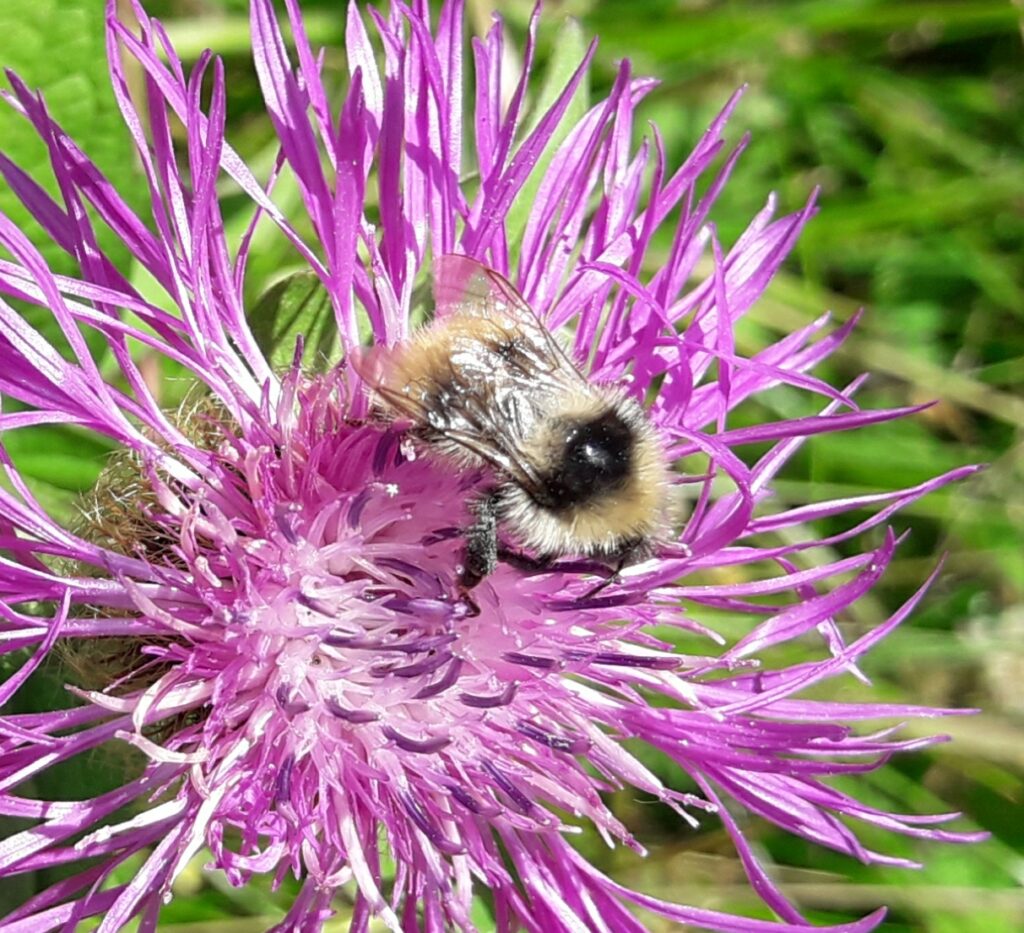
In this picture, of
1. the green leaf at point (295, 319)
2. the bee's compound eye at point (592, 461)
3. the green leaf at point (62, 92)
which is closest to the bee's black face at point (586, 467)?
the bee's compound eye at point (592, 461)

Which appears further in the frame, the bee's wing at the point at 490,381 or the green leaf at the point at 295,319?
the green leaf at the point at 295,319

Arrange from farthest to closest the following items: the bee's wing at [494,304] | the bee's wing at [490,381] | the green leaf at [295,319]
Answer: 1. the green leaf at [295,319]
2. the bee's wing at [494,304]
3. the bee's wing at [490,381]

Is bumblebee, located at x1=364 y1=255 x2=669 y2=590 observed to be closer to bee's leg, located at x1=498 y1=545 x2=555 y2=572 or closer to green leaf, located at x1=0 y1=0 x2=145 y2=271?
bee's leg, located at x1=498 y1=545 x2=555 y2=572

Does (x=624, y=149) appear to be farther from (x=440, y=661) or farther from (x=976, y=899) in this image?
(x=976, y=899)

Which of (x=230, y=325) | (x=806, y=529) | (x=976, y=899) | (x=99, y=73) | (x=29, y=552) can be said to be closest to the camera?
(x=29, y=552)

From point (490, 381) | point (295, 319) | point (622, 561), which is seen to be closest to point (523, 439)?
point (490, 381)

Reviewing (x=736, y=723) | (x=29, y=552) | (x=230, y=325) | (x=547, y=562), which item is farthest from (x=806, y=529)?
(x=29, y=552)

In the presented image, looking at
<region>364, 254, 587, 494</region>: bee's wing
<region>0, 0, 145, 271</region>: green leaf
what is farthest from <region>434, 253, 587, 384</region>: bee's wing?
<region>0, 0, 145, 271</region>: green leaf

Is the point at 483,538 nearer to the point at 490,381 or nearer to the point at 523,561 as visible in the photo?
the point at 523,561

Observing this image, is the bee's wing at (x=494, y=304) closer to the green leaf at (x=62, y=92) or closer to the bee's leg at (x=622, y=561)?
the bee's leg at (x=622, y=561)
